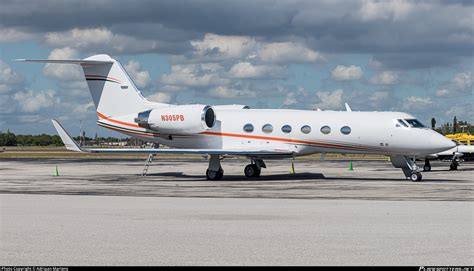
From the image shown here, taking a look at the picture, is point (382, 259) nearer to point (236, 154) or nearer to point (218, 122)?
point (236, 154)

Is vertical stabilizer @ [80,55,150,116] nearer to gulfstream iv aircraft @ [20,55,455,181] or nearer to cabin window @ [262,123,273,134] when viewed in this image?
gulfstream iv aircraft @ [20,55,455,181]

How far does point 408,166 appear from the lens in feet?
97.5

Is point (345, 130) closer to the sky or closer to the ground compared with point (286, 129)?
closer to the ground

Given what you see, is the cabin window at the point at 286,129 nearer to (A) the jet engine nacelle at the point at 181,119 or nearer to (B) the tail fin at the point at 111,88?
(A) the jet engine nacelle at the point at 181,119

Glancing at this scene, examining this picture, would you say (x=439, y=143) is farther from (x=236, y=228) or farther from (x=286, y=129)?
(x=236, y=228)

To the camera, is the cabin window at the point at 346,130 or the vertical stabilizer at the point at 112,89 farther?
the vertical stabilizer at the point at 112,89

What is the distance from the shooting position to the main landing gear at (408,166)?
28.8m

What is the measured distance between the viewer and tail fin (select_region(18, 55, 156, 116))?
113ft

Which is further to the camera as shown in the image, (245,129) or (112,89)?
(112,89)

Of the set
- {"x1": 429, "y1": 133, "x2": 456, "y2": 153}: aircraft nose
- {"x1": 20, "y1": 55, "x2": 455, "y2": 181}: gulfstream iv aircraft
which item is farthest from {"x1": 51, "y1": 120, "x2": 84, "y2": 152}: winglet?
{"x1": 429, "y1": 133, "x2": 456, "y2": 153}: aircraft nose

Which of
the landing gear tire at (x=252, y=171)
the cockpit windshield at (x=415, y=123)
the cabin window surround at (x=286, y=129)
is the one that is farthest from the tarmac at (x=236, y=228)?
the landing gear tire at (x=252, y=171)

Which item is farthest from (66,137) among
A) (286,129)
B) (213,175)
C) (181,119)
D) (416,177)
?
(416,177)

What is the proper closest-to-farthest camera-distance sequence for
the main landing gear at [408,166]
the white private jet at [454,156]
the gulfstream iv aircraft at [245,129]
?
the main landing gear at [408,166] → the gulfstream iv aircraft at [245,129] → the white private jet at [454,156]

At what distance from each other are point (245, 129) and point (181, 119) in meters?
2.90
